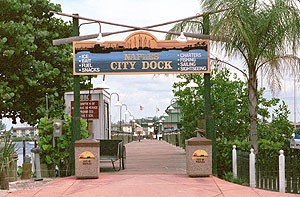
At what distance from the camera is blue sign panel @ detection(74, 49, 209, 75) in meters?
12.6

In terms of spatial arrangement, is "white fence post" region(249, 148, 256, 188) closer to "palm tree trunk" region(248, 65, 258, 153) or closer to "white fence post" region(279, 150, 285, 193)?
"white fence post" region(279, 150, 285, 193)

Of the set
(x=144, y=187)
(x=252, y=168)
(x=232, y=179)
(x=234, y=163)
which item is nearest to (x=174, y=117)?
(x=234, y=163)

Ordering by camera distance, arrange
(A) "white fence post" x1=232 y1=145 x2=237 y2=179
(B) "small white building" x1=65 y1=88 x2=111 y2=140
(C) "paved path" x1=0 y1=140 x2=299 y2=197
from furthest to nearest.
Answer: (B) "small white building" x1=65 y1=88 x2=111 y2=140, (A) "white fence post" x1=232 y1=145 x2=237 y2=179, (C) "paved path" x1=0 y1=140 x2=299 y2=197

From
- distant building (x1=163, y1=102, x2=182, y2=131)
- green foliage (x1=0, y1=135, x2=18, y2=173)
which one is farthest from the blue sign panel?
distant building (x1=163, y1=102, x2=182, y2=131)

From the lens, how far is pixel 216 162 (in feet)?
40.4

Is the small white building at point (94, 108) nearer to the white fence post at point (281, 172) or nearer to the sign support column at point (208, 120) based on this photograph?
the sign support column at point (208, 120)

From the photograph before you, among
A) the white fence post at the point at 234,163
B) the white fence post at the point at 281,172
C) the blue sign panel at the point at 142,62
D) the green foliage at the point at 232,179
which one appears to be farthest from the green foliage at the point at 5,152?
the white fence post at the point at 281,172

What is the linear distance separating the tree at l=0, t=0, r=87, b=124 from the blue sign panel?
6529 millimetres

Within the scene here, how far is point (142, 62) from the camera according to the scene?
1268 cm

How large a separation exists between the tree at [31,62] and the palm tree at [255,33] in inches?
374

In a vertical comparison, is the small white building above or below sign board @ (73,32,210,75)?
below

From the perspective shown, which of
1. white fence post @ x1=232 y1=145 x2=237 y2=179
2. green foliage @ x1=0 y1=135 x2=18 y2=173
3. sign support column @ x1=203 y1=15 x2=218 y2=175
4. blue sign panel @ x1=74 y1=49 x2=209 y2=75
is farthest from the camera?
blue sign panel @ x1=74 y1=49 x2=209 y2=75

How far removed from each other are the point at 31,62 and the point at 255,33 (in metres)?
11.2

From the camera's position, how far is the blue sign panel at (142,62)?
12.6 meters
